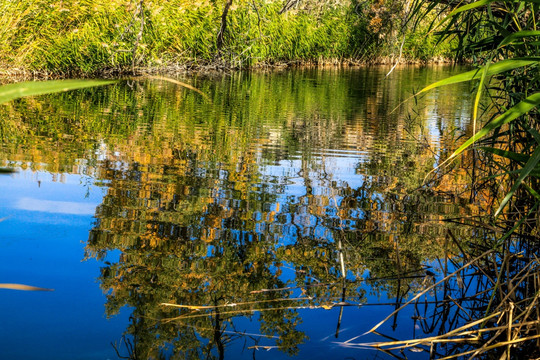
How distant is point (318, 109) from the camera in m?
12.0

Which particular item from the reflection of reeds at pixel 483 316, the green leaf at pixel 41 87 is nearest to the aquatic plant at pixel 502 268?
the reflection of reeds at pixel 483 316

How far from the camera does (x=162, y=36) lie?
17.7 metres

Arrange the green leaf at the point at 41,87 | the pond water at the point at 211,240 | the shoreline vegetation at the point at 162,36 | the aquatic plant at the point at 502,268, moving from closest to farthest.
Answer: the green leaf at the point at 41,87
the aquatic plant at the point at 502,268
the pond water at the point at 211,240
the shoreline vegetation at the point at 162,36

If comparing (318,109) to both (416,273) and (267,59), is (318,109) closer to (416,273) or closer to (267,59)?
(416,273)

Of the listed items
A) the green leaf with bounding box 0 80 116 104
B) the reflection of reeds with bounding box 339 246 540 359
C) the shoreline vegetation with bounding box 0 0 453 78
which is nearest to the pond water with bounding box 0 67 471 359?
the reflection of reeds with bounding box 339 246 540 359

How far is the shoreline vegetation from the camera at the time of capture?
48.3 ft

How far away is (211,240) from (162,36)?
48.0 ft

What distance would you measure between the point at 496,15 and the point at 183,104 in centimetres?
902

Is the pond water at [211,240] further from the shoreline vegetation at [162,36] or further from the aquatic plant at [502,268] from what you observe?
the shoreline vegetation at [162,36]

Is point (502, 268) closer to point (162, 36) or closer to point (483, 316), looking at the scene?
point (483, 316)

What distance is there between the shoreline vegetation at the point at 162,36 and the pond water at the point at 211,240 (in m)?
3.49

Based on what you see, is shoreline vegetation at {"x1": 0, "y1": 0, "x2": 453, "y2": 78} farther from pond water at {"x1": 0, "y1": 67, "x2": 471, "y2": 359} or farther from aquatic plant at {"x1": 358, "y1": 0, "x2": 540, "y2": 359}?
aquatic plant at {"x1": 358, "y1": 0, "x2": 540, "y2": 359}

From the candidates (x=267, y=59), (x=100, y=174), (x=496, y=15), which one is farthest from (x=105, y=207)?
(x=267, y=59)

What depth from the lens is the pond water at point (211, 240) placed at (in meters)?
2.70
